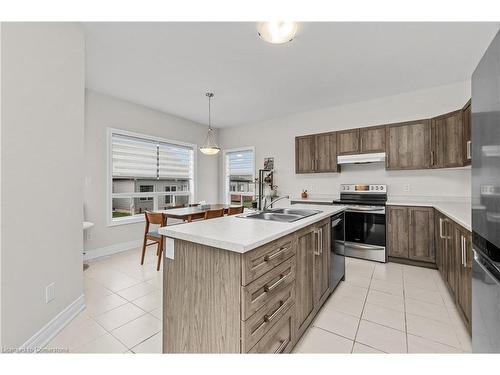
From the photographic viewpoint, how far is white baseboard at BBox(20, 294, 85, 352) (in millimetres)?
1588

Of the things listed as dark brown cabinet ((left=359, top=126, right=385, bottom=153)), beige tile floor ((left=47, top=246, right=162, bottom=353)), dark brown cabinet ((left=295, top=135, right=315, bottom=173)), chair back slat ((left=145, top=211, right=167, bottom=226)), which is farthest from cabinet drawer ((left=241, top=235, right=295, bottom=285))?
dark brown cabinet ((left=295, top=135, right=315, bottom=173))

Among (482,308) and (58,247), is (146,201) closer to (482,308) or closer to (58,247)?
(58,247)

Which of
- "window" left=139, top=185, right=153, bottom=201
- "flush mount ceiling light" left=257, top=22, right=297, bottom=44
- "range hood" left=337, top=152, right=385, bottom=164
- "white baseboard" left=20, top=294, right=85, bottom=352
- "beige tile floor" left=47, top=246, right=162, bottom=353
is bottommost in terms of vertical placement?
"beige tile floor" left=47, top=246, right=162, bottom=353

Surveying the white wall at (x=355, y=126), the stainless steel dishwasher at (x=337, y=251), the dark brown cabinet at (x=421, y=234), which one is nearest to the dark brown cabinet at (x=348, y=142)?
the white wall at (x=355, y=126)

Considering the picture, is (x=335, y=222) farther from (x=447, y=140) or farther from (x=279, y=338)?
(x=447, y=140)

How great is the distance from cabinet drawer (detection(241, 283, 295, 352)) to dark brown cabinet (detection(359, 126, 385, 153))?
308 centimetres

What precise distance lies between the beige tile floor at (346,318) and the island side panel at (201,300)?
1.61 feet

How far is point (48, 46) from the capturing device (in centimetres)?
179

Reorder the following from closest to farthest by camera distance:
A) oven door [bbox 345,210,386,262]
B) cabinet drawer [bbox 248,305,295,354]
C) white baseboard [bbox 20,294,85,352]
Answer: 1. cabinet drawer [bbox 248,305,295,354]
2. white baseboard [bbox 20,294,85,352]
3. oven door [bbox 345,210,386,262]

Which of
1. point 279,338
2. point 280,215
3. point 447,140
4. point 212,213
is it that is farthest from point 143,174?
point 447,140

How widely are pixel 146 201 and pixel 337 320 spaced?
12.7 feet

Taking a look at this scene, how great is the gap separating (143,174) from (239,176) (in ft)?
7.44

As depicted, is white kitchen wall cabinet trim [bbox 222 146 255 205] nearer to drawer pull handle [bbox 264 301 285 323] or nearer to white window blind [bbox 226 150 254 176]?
white window blind [bbox 226 150 254 176]
